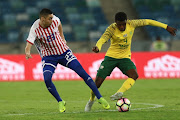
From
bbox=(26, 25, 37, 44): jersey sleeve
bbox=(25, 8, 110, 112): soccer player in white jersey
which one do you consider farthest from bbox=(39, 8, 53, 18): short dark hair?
bbox=(26, 25, 37, 44): jersey sleeve

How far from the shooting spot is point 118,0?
28781mm

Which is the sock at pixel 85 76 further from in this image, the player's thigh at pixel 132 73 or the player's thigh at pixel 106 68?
the player's thigh at pixel 132 73

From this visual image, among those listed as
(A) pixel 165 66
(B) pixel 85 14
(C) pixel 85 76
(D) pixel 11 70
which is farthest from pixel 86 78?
(B) pixel 85 14

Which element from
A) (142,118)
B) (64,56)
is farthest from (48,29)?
(142,118)

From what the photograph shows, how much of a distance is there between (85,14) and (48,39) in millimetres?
20554

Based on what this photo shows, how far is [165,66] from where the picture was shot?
20.4 m

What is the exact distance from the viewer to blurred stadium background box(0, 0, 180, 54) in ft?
87.6

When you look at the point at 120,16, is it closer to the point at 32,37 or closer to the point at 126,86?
the point at 126,86

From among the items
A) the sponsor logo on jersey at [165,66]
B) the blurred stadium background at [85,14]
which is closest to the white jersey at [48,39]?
the sponsor logo on jersey at [165,66]

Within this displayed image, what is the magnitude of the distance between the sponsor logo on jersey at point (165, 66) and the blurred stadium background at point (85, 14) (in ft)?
17.4

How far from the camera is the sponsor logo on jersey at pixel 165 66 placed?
20359mm

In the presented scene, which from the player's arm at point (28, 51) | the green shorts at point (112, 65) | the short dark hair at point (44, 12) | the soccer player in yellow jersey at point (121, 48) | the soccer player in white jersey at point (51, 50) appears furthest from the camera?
the green shorts at point (112, 65)

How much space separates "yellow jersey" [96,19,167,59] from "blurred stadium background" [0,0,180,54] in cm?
1522

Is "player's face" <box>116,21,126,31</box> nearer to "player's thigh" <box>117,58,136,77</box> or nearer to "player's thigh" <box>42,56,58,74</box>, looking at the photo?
"player's thigh" <box>117,58,136,77</box>
